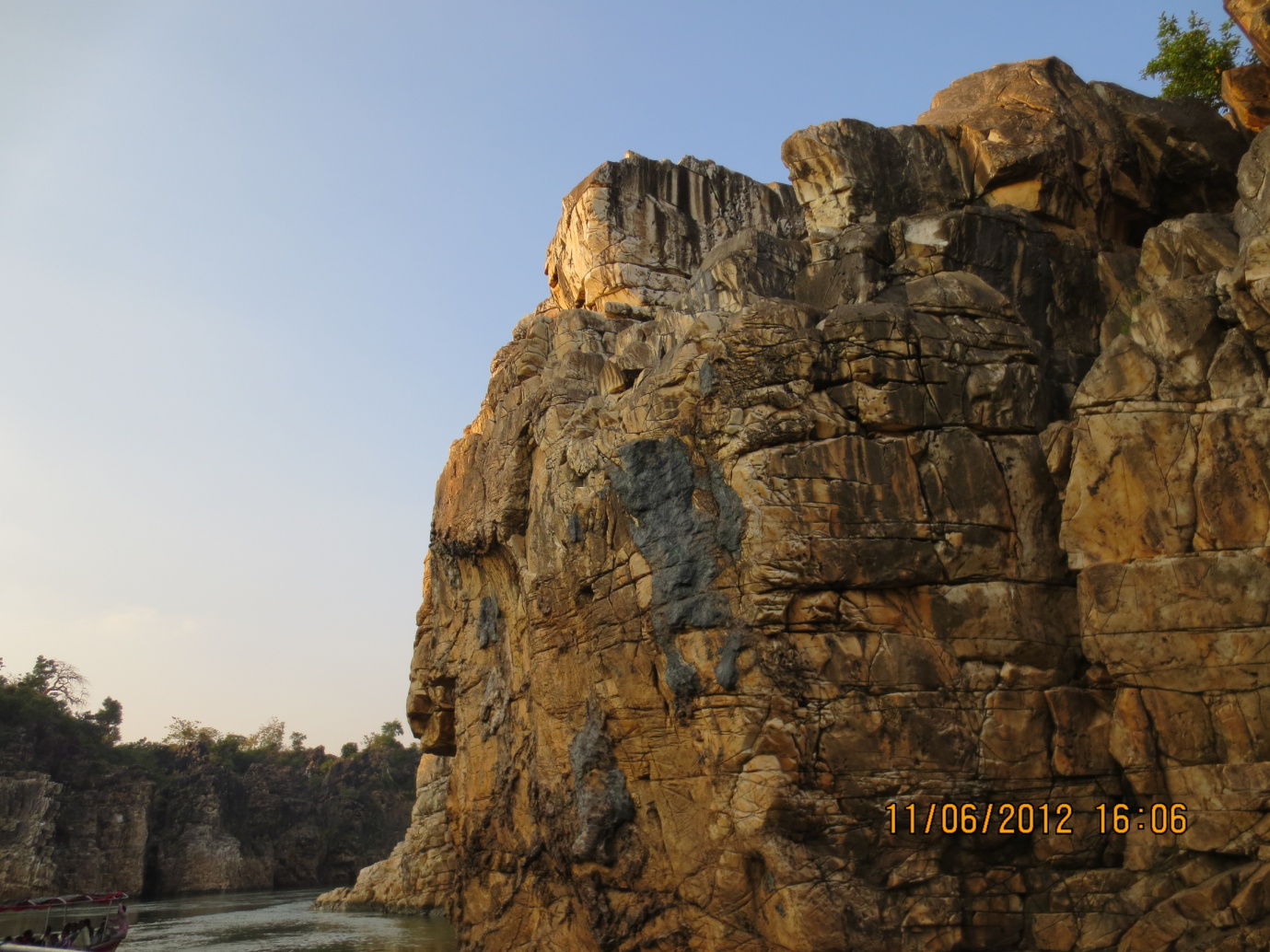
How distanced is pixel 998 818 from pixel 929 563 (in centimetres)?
379

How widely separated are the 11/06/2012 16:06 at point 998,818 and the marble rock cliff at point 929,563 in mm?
68

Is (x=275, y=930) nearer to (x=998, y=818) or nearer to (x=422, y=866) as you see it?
(x=422, y=866)

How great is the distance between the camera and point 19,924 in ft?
103

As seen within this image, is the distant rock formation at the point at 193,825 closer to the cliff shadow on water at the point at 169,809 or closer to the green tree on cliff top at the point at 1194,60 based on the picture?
the cliff shadow on water at the point at 169,809

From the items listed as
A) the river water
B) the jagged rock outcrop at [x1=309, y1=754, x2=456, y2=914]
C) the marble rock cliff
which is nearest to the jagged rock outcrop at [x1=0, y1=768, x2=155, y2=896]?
the river water

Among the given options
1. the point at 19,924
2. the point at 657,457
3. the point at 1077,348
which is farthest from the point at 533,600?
the point at 19,924

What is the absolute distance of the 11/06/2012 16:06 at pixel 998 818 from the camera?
50.1ft

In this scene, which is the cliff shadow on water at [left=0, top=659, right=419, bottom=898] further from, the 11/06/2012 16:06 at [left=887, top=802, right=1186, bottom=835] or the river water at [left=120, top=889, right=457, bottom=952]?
the 11/06/2012 16:06 at [left=887, top=802, right=1186, bottom=835]

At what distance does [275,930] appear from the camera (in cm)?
3938

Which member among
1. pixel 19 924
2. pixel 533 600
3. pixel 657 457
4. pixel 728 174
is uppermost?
pixel 728 174

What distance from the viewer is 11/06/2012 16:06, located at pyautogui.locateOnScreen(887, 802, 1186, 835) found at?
15.3 meters

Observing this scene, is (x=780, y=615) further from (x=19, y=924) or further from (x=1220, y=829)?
(x=19, y=924)

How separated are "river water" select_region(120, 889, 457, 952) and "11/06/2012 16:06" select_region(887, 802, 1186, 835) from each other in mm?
19630

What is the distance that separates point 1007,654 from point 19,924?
30.3 metres
